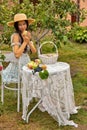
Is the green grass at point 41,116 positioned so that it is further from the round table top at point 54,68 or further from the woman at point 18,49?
the round table top at point 54,68

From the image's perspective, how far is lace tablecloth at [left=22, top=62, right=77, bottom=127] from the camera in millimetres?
5559

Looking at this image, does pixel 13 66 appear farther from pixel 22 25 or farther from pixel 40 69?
pixel 40 69

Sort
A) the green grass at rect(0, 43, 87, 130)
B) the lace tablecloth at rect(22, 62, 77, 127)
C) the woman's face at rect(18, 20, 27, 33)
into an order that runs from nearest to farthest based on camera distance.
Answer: the lace tablecloth at rect(22, 62, 77, 127)
the green grass at rect(0, 43, 87, 130)
the woman's face at rect(18, 20, 27, 33)

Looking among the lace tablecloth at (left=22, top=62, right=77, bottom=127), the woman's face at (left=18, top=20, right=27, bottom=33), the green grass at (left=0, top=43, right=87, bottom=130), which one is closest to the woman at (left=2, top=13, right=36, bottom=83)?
the woman's face at (left=18, top=20, right=27, bottom=33)

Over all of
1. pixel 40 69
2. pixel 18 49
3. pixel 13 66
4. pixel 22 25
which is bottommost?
pixel 13 66

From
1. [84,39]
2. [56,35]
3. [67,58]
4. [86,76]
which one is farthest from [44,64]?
[84,39]

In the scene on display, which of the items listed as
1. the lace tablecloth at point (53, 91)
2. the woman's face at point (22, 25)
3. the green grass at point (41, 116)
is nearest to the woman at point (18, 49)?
the woman's face at point (22, 25)

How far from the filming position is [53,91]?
220 inches

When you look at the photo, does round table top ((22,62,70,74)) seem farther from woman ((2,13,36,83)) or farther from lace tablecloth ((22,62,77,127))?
woman ((2,13,36,83))

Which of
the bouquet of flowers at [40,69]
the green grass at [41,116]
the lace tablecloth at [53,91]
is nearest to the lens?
the bouquet of flowers at [40,69]

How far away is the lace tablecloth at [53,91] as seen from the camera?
5559 millimetres

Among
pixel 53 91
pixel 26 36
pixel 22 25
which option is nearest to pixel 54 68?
pixel 53 91

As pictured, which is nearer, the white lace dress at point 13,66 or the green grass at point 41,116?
the green grass at point 41,116

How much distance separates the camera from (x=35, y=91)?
18.4ft
